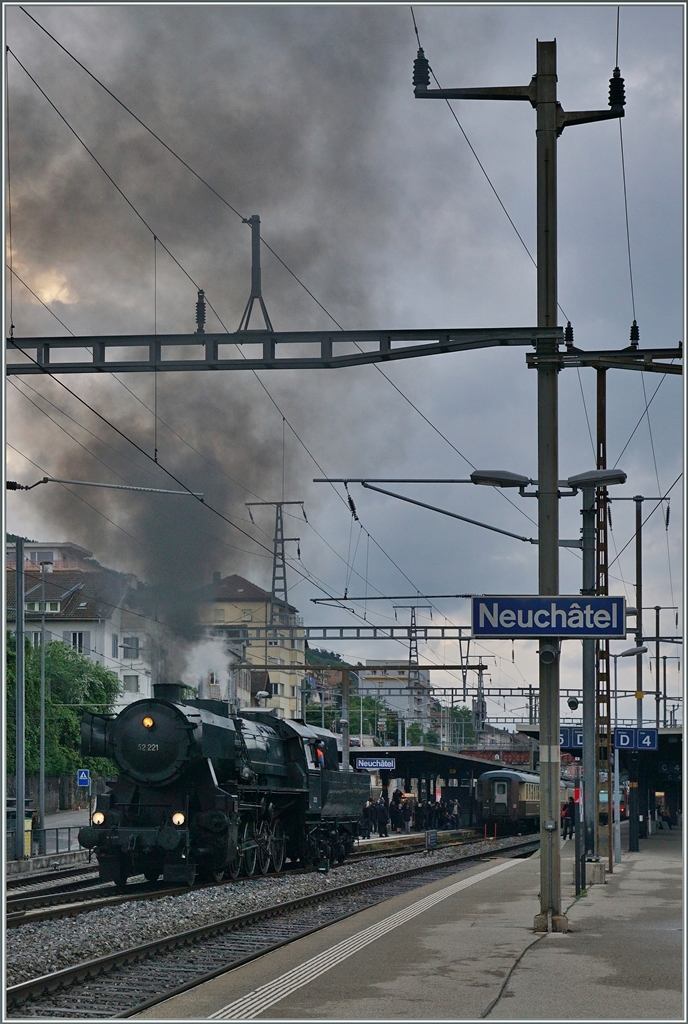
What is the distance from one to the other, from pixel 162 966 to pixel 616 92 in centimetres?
1048

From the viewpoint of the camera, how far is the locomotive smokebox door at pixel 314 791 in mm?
26641

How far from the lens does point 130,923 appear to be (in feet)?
48.6

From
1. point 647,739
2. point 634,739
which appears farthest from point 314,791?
point 647,739

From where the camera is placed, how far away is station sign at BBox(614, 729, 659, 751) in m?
25.5

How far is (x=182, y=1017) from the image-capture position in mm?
8961

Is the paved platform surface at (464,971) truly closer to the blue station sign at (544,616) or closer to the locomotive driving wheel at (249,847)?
the blue station sign at (544,616)

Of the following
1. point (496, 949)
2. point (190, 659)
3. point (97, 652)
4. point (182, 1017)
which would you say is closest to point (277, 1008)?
point (182, 1017)

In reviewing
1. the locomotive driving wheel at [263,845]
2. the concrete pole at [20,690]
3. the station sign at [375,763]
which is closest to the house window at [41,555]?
the station sign at [375,763]

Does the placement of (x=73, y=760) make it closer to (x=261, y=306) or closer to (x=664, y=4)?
(x=261, y=306)

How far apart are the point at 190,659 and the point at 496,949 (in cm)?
1429

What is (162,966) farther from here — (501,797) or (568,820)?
(501,797)

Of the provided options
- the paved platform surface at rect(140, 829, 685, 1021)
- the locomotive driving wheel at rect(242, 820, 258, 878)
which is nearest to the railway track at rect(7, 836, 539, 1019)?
the paved platform surface at rect(140, 829, 685, 1021)

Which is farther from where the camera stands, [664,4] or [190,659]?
[190,659]

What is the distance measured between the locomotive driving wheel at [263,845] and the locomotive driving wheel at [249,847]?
0.25 meters
